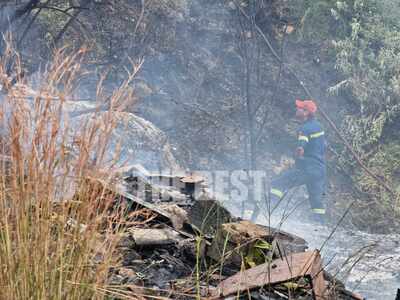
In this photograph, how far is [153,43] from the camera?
397 inches

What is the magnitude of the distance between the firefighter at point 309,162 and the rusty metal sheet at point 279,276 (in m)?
5.57

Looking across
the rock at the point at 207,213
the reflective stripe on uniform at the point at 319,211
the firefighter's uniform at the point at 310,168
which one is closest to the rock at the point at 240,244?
the rock at the point at 207,213

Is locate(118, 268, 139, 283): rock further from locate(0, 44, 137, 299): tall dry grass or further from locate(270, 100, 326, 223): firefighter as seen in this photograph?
locate(270, 100, 326, 223): firefighter

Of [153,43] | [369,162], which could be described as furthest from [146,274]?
[369,162]

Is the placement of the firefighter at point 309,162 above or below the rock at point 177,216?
above

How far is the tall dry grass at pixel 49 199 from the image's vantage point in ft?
6.06

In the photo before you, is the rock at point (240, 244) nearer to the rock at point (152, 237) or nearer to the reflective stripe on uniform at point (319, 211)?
the rock at point (152, 237)

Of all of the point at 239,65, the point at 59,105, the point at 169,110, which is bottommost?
the point at 59,105

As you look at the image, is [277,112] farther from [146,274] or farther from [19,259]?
[19,259]

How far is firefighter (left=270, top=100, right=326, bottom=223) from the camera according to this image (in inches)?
331

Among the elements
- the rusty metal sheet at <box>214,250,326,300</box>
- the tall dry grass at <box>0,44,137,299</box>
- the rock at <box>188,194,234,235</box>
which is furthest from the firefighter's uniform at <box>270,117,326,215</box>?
the tall dry grass at <box>0,44,137,299</box>

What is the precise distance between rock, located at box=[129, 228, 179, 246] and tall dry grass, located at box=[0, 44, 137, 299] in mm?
1200

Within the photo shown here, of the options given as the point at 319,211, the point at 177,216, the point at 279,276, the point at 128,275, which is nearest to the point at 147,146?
the point at 319,211

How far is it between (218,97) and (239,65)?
2.94 feet
